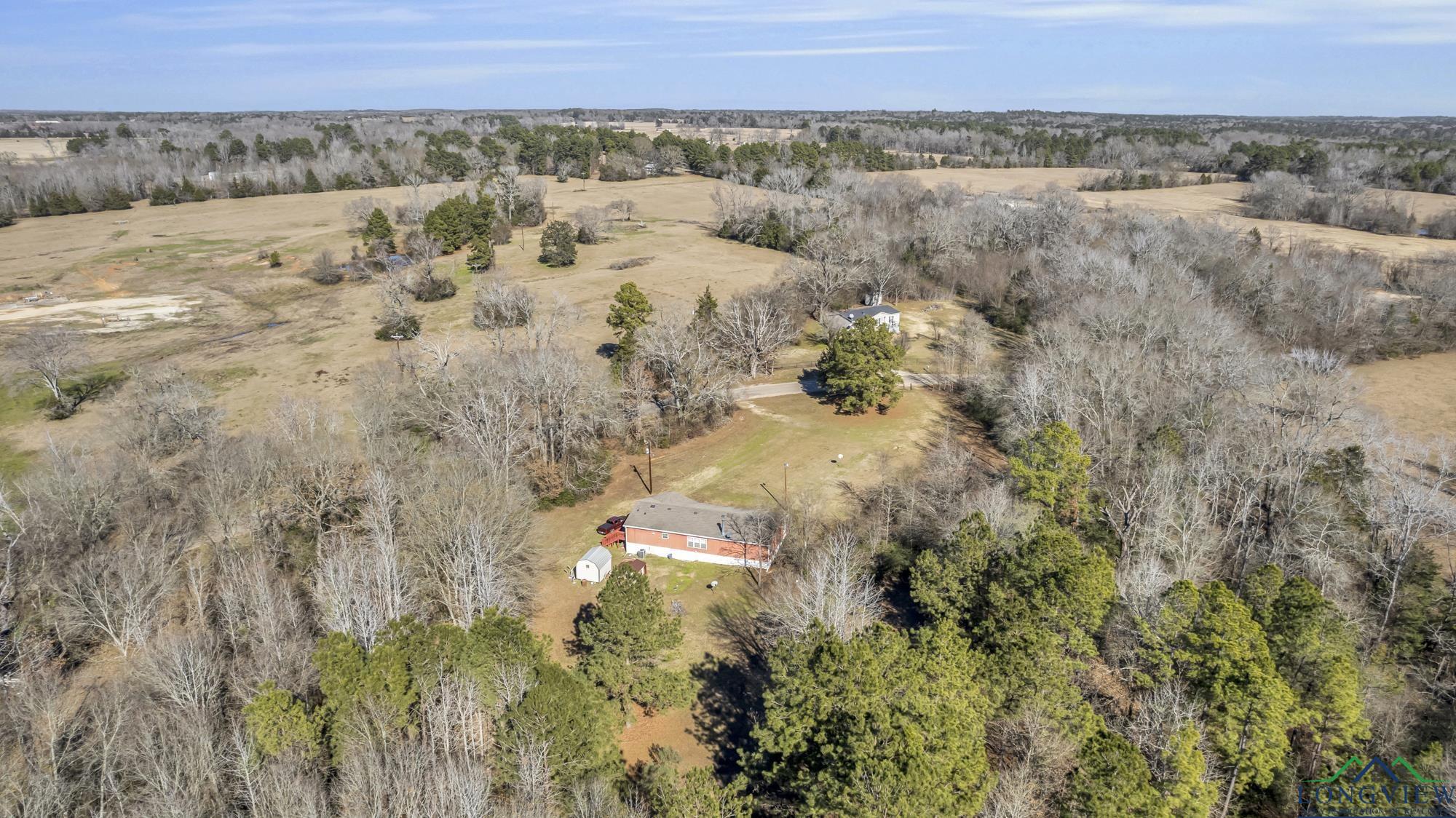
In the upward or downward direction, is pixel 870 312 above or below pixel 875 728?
above

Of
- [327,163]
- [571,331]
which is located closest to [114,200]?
[327,163]


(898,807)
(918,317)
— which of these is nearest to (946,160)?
(918,317)

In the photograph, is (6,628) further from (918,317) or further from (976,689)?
(918,317)

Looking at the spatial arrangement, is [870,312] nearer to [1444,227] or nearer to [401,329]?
[401,329]

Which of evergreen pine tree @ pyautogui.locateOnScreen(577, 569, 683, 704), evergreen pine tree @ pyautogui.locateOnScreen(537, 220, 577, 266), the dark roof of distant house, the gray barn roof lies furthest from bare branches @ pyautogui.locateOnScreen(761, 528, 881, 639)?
evergreen pine tree @ pyautogui.locateOnScreen(537, 220, 577, 266)

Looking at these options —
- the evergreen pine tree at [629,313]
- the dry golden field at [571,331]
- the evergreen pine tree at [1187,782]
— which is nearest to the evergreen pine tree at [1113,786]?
the evergreen pine tree at [1187,782]

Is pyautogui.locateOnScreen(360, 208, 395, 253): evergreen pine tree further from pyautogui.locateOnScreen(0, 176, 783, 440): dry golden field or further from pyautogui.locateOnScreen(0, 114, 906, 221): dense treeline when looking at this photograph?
pyautogui.locateOnScreen(0, 114, 906, 221): dense treeline

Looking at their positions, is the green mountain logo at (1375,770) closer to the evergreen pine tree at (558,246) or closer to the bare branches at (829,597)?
the bare branches at (829,597)

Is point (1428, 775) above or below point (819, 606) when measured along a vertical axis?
below
